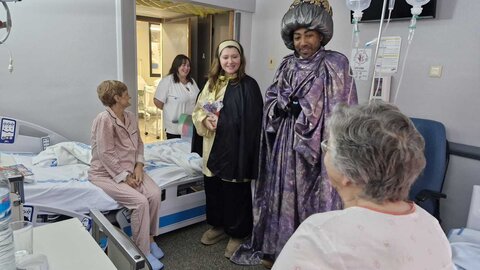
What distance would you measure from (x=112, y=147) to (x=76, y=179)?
0.33m

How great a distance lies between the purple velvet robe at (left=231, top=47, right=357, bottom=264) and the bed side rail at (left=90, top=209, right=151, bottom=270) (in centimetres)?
105

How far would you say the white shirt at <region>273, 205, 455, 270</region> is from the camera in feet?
2.23

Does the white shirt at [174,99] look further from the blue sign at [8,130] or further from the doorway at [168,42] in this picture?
the blue sign at [8,130]

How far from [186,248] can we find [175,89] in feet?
5.37

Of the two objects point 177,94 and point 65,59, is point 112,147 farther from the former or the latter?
point 177,94

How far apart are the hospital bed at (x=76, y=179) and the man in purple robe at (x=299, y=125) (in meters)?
0.62

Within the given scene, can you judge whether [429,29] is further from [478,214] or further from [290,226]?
[290,226]

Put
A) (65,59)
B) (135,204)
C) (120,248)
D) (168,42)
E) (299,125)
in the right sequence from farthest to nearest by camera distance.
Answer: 1. (168,42)
2. (65,59)
3. (135,204)
4. (299,125)
5. (120,248)

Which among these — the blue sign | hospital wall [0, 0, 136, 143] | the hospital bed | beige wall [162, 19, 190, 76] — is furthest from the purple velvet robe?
beige wall [162, 19, 190, 76]

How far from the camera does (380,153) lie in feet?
2.44

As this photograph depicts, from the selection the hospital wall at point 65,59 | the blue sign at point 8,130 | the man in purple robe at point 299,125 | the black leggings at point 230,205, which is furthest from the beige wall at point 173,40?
the man in purple robe at point 299,125

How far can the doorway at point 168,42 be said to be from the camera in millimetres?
4203

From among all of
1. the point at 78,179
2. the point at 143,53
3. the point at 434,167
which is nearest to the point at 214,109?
the point at 78,179

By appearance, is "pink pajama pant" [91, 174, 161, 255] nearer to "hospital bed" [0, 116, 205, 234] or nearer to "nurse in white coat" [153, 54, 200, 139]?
"hospital bed" [0, 116, 205, 234]
